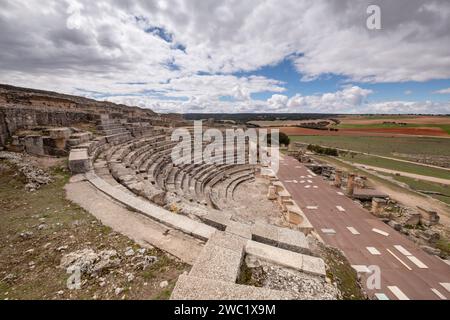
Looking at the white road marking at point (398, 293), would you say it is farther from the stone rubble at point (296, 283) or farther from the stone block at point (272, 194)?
the stone block at point (272, 194)

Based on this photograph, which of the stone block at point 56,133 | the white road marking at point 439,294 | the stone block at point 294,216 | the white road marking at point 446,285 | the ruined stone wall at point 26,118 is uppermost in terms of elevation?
the ruined stone wall at point 26,118

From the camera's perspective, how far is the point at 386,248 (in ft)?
28.3

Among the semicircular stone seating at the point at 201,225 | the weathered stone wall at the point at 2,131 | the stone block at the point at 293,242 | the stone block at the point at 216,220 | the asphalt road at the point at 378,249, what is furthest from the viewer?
the weathered stone wall at the point at 2,131

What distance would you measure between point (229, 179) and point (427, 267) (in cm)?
1183

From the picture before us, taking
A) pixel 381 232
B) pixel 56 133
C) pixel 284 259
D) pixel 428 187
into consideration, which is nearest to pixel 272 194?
pixel 381 232

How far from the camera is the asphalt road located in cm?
659

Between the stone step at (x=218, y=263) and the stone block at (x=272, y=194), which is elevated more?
the stone step at (x=218, y=263)

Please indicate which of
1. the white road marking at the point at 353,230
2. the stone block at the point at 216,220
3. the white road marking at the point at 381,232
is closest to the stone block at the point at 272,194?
the white road marking at the point at 353,230

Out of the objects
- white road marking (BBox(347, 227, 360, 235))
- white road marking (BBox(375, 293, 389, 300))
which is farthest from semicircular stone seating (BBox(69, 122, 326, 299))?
white road marking (BBox(375, 293, 389, 300))

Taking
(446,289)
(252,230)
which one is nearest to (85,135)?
(252,230)

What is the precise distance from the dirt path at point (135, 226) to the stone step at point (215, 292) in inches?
30.9

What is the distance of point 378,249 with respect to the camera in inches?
337

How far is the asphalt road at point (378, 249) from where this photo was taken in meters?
6.59
